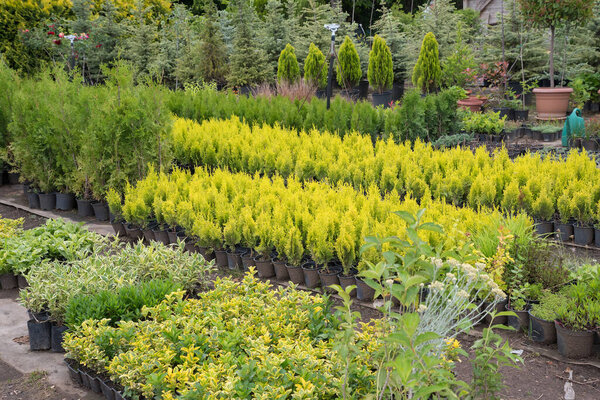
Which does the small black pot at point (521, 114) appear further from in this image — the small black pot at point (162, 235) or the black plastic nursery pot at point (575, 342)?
the black plastic nursery pot at point (575, 342)

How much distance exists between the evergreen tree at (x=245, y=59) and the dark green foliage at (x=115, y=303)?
13.2 metres

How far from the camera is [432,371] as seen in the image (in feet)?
8.71

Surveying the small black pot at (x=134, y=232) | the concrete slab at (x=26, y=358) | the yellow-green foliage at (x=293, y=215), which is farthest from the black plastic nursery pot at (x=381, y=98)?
the concrete slab at (x=26, y=358)

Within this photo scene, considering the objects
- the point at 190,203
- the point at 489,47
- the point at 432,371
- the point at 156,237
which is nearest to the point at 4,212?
the point at 156,237

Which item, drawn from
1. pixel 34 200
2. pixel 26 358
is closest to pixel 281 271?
pixel 26 358

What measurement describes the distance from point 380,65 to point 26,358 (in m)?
12.2

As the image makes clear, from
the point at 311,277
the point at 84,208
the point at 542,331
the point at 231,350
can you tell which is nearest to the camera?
the point at 231,350

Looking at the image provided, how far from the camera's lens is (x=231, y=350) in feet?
12.1

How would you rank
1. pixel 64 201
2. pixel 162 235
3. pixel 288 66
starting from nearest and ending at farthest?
1. pixel 162 235
2. pixel 64 201
3. pixel 288 66

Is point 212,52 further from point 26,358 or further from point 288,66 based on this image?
point 26,358

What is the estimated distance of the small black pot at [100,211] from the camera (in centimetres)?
771

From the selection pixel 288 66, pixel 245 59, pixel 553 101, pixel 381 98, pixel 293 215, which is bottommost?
pixel 293 215

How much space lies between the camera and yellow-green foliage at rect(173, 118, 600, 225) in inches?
250

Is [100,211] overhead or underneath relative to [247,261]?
overhead
